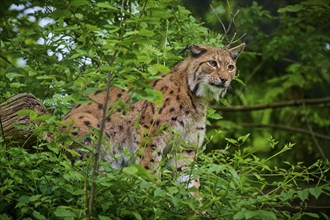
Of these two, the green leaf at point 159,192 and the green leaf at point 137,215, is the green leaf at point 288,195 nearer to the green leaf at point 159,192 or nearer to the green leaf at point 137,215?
the green leaf at point 159,192

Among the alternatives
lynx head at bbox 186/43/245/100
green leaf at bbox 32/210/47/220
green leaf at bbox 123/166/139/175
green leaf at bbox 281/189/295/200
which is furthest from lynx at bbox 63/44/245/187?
green leaf at bbox 123/166/139/175

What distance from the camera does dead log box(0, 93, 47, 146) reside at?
6.47m

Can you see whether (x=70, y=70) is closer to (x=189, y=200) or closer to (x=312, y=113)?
(x=189, y=200)

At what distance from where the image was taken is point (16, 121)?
6.62m

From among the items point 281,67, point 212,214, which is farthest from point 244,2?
point 212,214

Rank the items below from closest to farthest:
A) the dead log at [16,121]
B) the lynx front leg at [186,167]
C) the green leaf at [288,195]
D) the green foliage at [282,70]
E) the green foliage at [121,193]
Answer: the green foliage at [121,193], the green leaf at [288,195], the lynx front leg at [186,167], the dead log at [16,121], the green foliage at [282,70]

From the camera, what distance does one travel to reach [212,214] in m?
5.76

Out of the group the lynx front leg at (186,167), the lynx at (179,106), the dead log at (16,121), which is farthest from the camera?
the lynx at (179,106)

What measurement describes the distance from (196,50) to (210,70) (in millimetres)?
327

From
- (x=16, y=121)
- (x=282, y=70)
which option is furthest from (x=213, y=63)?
(x=282, y=70)

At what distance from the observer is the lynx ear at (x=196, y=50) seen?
853 cm

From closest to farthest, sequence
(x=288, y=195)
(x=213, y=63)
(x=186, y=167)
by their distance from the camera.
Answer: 1. (x=288, y=195)
2. (x=186, y=167)
3. (x=213, y=63)

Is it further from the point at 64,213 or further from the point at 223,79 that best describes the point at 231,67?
the point at 64,213

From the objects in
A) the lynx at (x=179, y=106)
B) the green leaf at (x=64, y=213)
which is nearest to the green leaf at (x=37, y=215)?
the green leaf at (x=64, y=213)
